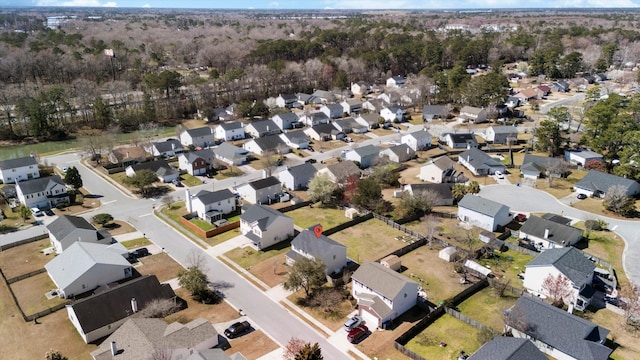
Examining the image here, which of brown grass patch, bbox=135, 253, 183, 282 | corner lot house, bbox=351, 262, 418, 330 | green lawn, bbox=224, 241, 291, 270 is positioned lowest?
green lawn, bbox=224, 241, 291, 270

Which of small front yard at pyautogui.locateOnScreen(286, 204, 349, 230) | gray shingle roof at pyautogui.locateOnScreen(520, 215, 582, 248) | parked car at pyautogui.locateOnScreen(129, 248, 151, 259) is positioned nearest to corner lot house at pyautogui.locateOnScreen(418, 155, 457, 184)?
gray shingle roof at pyautogui.locateOnScreen(520, 215, 582, 248)

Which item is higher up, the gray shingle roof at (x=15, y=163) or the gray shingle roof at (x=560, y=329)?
the gray shingle roof at (x=15, y=163)

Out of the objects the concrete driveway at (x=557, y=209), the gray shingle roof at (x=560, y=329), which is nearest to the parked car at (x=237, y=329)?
the gray shingle roof at (x=560, y=329)

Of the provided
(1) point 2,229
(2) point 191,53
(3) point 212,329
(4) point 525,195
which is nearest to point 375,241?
(3) point 212,329

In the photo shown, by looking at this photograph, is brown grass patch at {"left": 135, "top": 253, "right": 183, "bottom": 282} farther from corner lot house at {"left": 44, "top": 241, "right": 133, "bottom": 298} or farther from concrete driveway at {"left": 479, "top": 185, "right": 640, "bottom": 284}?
concrete driveway at {"left": 479, "top": 185, "right": 640, "bottom": 284}

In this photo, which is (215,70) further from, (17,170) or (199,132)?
(17,170)

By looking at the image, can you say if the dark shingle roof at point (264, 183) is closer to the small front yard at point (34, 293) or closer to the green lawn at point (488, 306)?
the small front yard at point (34, 293)
